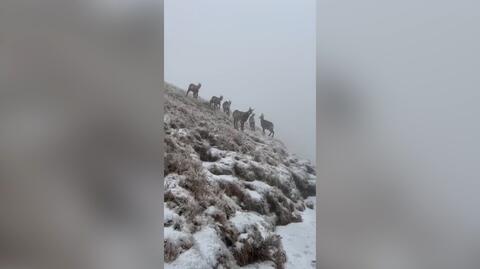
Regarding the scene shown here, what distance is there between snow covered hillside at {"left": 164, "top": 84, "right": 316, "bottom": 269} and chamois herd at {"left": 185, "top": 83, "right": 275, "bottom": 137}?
0.02m

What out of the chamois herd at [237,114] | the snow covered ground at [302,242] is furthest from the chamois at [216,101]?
the snow covered ground at [302,242]

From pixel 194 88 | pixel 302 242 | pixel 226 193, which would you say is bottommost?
pixel 302 242

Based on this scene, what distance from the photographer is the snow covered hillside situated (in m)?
1.57

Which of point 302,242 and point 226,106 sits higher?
point 226,106

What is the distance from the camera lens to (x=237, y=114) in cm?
167

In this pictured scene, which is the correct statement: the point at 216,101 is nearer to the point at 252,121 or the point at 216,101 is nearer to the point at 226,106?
the point at 226,106

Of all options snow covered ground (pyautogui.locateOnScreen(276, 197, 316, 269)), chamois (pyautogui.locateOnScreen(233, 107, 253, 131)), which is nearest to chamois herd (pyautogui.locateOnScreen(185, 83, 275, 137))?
chamois (pyautogui.locateOnScreen(233, 107, 253, 131))

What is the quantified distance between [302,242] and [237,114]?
0.61 meters

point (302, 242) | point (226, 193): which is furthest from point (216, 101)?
point (302, 242)

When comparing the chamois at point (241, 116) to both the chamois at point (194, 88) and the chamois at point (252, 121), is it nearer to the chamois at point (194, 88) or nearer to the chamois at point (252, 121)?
the chamois at point (252, 121)
